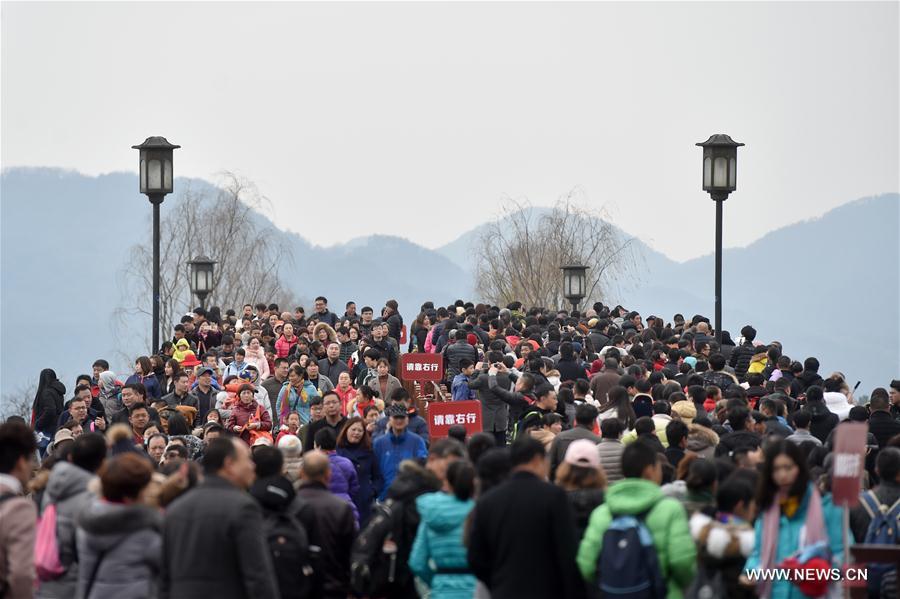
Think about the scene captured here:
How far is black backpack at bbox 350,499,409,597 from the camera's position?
9.82 meters

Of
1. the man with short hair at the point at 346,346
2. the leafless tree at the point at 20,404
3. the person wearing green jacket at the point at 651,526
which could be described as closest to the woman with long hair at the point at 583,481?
the person wearing green jacket at the point at 651,526

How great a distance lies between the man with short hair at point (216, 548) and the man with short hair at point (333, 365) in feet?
41.2

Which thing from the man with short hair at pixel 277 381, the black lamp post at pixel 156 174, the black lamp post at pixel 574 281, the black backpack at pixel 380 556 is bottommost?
the black backpack at pixel 380 556

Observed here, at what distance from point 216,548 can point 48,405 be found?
11431 millimetres

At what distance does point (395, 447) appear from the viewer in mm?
13852

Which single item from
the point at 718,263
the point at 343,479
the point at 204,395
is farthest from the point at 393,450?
the point at 718,263

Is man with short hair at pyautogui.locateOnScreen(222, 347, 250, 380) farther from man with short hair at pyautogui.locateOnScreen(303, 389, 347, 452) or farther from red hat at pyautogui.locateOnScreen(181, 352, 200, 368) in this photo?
man with short hair at pyautogui.locateOnScreen(303, 389, 347, 452)

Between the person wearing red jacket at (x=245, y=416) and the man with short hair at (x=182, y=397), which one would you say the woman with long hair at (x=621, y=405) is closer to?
the person wearing red jacket at (x=245, y=416)

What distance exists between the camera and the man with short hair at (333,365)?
21.3 m

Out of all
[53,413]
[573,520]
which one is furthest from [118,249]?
[573,520]

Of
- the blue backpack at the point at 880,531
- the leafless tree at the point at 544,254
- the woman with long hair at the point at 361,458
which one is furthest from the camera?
the leafless tree at the point at 544,254

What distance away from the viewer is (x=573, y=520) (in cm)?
891

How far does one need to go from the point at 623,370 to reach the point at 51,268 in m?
178

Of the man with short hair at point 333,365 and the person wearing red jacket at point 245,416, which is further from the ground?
the man with short hair at point 333,365
